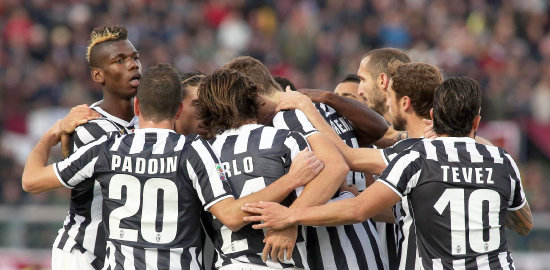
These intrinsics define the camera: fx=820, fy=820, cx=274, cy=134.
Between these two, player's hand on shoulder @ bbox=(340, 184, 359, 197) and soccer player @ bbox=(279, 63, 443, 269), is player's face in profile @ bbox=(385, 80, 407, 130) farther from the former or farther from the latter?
player's hand on shoulder @ bbox=(340, 184, 359, 197)

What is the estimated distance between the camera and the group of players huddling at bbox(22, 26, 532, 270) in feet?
17.6

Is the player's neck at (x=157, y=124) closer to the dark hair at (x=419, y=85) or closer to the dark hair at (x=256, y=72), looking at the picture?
the dark hair at (x=256, y=72)

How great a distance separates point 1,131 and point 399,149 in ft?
39.7

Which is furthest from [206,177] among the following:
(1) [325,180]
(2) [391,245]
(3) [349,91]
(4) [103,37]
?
(3) [349,91]

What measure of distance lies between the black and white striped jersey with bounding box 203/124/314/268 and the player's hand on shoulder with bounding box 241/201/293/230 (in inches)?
8.5

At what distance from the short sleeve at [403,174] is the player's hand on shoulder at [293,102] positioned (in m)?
0.95

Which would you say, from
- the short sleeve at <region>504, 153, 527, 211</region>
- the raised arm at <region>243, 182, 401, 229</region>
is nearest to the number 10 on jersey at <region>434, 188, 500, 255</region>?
the short sleeve at <region>504, 153, 527, 211</region>

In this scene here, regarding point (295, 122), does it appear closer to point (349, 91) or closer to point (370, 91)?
point (370, 91)

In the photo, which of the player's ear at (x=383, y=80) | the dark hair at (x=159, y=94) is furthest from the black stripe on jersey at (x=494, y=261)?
the dark hair at (x=159, y=94)

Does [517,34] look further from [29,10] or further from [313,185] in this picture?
[313,185]

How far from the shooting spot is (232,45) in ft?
63.9

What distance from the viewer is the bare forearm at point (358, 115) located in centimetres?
653

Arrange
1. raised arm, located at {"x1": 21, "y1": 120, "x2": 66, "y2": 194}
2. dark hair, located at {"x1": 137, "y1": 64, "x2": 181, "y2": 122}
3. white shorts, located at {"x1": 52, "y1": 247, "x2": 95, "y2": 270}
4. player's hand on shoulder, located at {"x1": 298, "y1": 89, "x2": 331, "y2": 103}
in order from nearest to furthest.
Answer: dark hair, located at {"x1": 137, "y1": 64, "x2": 181, "y2": 122} → raised arm, located at {"x1": 21, "y1": 120, "x2": 66, "y2": 194} → white shorts, located at {"x1": 52, "y1": 247, "x2": 95, "y2": 270} → player's hand on shoulder, located at {"x1": 298, "y1": 89, "x2": 331, "y2": 103}

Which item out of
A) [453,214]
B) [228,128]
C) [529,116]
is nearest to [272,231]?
[228,128]
